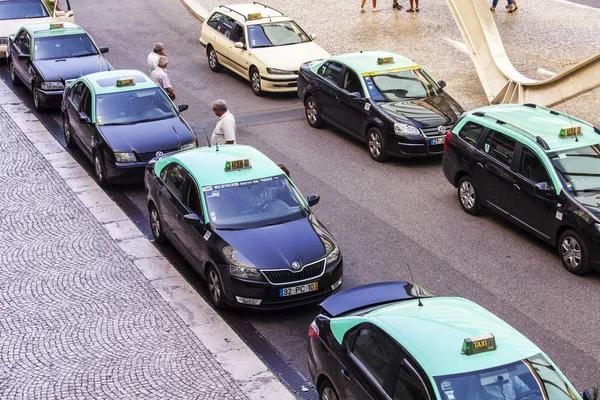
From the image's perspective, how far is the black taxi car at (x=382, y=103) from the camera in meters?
17.6

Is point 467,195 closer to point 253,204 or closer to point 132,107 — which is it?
point 253,204

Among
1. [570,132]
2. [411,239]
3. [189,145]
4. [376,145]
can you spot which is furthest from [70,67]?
[570,132]

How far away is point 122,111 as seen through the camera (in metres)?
17.2

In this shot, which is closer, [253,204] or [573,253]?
[253,204]

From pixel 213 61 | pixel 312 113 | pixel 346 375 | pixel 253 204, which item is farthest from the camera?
pixel 213 61

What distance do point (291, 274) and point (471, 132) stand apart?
5.12 meters

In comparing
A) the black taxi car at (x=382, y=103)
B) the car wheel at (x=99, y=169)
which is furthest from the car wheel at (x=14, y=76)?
the black taxi car at (x=382, y=103)

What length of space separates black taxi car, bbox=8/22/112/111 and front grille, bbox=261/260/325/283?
1038 cm

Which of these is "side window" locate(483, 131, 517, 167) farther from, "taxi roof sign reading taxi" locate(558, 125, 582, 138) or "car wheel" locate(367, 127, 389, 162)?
"car wheel" locate(367, 127, 389, 162)

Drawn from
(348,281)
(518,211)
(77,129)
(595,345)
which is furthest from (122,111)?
(595,345)

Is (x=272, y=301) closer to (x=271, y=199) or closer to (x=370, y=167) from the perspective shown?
(x=271, y=199)

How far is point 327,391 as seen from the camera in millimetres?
9344

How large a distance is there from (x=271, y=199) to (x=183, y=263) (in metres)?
1.76

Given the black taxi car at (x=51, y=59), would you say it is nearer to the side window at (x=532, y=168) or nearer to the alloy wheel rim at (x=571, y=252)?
the side window at (x=532, y=168)
